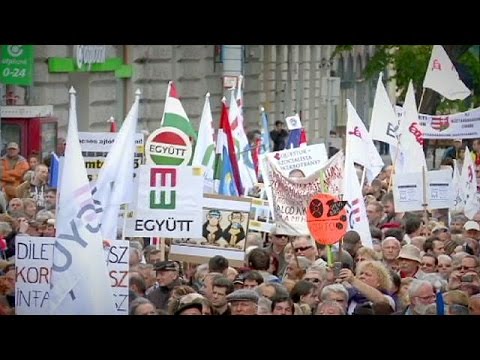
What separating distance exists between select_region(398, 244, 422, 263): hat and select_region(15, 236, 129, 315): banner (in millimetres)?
2565

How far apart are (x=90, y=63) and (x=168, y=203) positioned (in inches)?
426

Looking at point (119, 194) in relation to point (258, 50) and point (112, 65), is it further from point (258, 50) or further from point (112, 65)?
point (258, 50)

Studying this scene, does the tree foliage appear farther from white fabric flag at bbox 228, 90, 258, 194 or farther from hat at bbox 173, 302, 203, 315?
hat at bbox 173, 302, 203, 315

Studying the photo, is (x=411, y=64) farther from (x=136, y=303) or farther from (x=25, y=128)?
(x=136, y=303)

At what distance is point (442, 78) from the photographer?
20281mm

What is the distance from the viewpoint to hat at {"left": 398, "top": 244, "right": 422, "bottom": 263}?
48.0 ft

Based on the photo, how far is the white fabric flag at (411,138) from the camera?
61.0 feet

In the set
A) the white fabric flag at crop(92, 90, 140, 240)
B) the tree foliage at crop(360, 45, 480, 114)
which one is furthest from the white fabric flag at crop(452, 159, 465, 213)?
the tree foliage at crop(360, 45, 480, 114)

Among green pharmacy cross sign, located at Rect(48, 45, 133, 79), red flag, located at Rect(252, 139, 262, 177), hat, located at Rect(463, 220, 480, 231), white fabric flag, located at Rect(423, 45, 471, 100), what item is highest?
green pharmacy cross sign, located at Rect(48, 45, 133, 79)

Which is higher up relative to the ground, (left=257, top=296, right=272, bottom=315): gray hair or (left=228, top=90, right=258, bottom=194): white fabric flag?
(left=228, top=90, right=258, bottom=194): white fabric flag

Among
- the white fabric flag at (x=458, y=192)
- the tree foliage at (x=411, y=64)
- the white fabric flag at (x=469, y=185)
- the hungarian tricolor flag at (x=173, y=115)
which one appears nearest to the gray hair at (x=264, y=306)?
the hungarian tricolor flag at (x=173, y=115)

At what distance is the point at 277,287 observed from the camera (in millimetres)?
13250

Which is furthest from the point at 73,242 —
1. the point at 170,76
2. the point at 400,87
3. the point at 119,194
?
the point at 400,87

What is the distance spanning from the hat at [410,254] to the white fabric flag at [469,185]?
3.57 m
